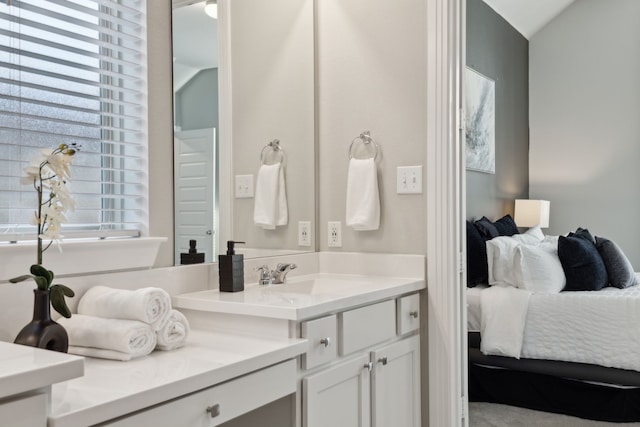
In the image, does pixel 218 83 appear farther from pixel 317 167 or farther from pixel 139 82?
pixel 317 167

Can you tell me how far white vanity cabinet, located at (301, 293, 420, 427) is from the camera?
1672 mm

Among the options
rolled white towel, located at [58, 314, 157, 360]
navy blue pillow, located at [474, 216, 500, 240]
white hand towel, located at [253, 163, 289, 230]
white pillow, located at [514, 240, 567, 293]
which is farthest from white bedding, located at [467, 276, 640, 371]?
rolled white towel, located at [58, 314, 157, 360]

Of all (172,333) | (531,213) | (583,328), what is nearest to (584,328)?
(583,328)

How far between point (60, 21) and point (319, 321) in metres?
1.08

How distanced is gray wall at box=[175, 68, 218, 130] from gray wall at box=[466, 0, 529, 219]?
294 centimetres

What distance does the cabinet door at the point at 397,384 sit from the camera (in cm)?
195

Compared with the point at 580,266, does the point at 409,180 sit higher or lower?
higher

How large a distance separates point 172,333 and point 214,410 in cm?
28

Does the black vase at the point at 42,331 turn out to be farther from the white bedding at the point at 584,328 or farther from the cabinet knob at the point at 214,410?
the white bedding at the point at 584,328

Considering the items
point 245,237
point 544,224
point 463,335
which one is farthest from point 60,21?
point 544,224

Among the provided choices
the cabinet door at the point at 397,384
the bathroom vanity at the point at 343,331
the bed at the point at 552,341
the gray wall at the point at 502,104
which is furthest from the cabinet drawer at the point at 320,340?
the gray wall at the point at 502,104

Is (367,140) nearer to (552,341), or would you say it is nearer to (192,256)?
(192,256)

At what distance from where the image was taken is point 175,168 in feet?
6.14

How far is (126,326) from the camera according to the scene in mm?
1356
